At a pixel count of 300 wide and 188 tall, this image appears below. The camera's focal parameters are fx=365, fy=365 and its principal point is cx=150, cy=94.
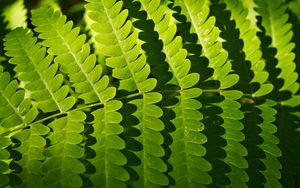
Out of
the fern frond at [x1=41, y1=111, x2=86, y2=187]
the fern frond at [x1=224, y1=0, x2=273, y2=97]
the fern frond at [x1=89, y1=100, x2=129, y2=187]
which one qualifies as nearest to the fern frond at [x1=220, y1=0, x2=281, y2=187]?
the fern frond at [x1=224, y1=0, x2=273, y2=97]

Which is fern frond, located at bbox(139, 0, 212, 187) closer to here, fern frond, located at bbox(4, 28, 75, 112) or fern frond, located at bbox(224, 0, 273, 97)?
fern frond, located at bbox(224, 0, 273, 97)

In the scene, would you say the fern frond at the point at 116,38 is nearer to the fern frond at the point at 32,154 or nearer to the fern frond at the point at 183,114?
the fern frond at the point at 183,114

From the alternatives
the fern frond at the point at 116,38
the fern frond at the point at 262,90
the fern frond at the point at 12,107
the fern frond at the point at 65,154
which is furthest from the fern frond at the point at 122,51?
the fern frond at the point at 262,90

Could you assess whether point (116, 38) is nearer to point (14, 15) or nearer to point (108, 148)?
point (108, 148)

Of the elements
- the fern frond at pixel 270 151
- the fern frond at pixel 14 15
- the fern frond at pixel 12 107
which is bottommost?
the fern frond at pixel 270 151

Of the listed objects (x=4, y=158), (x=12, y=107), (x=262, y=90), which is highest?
(x=12, y=107)

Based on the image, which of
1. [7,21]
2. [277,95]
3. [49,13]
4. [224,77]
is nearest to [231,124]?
[224,77]

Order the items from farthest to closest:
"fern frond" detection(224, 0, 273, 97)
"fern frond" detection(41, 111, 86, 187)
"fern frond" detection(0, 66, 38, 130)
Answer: "fern frond" detection(224, 0, 273, 97), "fern frond" detection(0, 66, 38, 130), "fern frond" detection(41, 111, 86, 187)

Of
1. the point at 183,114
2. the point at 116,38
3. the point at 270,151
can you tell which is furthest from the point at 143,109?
the point at 270,151
